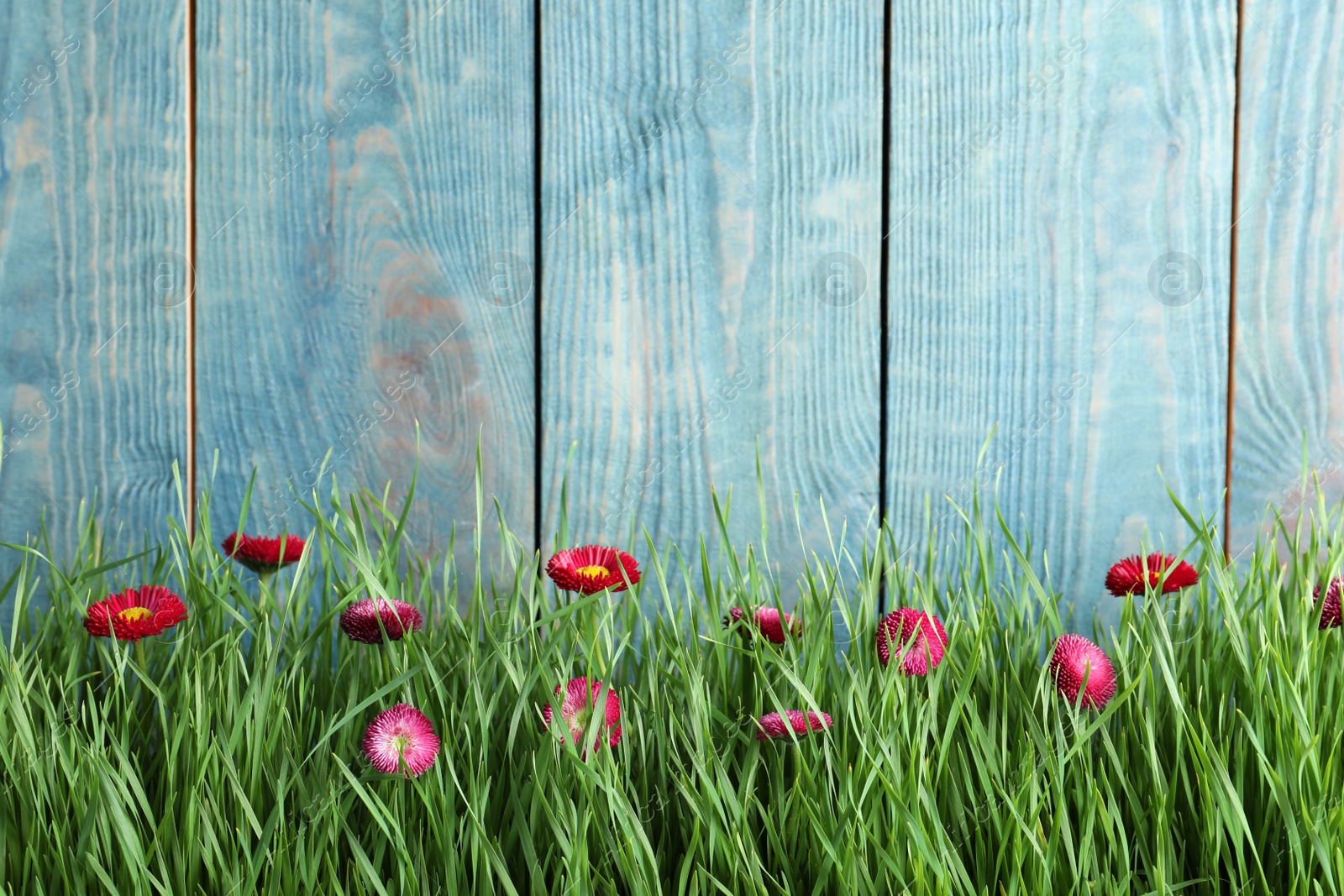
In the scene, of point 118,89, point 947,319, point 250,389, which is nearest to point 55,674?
point 250,389

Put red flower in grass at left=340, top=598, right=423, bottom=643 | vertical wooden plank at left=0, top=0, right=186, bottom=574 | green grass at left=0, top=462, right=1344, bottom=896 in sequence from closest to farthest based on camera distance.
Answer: green grass at left=0, top=462, right=1344, bottom=896
red flower in grass at left=340, top=598, right=423, bottom=643
vertical wooden plank at left=0, top=0, right=186, bottom=574

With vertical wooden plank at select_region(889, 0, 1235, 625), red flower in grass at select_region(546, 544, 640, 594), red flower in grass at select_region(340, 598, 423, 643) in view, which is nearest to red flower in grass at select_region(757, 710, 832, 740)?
red flower in grass at select_region(546, 544, 640, 594)

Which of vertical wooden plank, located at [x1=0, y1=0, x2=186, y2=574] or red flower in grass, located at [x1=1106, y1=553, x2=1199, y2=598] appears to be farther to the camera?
vertical wooden plank, located at [x1=0, y1=0, x2=186, y2=574]

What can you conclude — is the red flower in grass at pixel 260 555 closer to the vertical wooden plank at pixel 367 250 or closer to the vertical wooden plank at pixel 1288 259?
the vertical wooden plank at pixel 367 250

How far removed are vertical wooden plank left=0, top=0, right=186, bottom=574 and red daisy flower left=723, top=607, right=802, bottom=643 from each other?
1.84 feet

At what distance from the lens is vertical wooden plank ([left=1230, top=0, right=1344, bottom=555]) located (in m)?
0.89

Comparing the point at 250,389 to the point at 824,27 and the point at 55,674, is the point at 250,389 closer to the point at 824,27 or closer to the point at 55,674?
the point at 55,674

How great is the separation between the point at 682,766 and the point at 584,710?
7 centimetres

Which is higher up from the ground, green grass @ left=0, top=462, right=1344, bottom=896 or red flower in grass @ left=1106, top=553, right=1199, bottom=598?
red flower in grass @ left=1106, top=553, right=1199, bottom=598

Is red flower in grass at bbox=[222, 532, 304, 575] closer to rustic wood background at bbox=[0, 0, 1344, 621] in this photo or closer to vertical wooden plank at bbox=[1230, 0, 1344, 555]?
rustic wood background at bbox=[0, 0, 1344, 621]

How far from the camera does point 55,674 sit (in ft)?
2.32

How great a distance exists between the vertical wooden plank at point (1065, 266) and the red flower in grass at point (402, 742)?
518mm

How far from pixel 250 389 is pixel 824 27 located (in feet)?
2.14

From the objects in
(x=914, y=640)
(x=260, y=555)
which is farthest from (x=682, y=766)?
(x=260, y=555)
